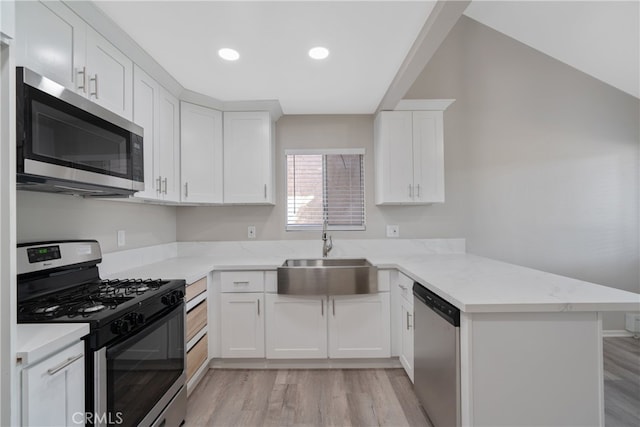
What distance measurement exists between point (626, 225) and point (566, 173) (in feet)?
2.60

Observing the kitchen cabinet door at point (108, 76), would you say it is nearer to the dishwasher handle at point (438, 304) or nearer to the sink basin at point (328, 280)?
the sink basin at point (328, 280)

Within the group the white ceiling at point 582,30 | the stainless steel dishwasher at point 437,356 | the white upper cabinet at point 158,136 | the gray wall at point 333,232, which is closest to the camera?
the stainless steel dishwasher at point 437,356

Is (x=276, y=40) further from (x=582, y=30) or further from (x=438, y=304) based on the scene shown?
(x=582, y=30)

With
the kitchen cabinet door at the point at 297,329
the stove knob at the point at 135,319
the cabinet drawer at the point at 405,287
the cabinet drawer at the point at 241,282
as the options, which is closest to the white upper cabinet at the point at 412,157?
the cabinet drawer at the point at 405,287

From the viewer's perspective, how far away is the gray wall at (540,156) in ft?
9.61

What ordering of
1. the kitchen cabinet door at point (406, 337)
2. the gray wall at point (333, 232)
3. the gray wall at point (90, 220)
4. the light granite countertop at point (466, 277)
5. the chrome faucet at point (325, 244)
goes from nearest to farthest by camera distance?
the light granite countertop at point (466, 277) < the gray wall at point (90, 220) < the kitchen cabinet door at point (406, 337) < the chrome faucet at point (325, 244) < the gray wall at point (333, 232)

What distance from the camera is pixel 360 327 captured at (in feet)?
7.75

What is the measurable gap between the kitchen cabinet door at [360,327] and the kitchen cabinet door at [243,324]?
0.58 metres

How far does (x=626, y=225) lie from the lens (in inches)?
115

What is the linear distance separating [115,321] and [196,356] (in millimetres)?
1074

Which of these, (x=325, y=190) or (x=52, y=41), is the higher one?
(x=52, y=41)

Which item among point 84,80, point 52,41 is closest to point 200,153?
point 84,80

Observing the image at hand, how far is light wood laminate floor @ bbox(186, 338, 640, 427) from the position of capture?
1.81 m

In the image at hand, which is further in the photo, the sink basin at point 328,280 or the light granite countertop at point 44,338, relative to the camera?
the sink basin at point 328,280
